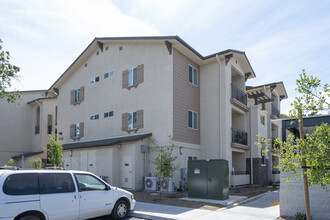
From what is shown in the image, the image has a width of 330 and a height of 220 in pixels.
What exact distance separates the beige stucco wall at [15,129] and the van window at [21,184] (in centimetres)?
2551

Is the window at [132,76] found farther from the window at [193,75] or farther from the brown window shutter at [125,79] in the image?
the window at [193,75]

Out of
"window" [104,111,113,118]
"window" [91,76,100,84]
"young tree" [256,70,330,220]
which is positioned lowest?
"young tree" [256,70,330,220]

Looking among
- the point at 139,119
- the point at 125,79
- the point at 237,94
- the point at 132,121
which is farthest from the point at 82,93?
the point at 237,94

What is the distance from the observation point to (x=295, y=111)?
682 centimetres

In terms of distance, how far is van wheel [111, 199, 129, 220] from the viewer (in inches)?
389

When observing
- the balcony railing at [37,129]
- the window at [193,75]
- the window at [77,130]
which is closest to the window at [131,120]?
the window at [193,75]

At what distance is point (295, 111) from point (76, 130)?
20449 mm

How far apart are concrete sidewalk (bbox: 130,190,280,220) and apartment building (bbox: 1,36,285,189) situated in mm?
6001

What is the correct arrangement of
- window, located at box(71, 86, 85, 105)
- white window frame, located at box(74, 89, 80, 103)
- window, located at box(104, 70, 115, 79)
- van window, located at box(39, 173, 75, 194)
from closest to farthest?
van window, located at box(39, 173, 75, 194) < window, located at box(104, 70, 115, 79) < window, located at box(71, 86, 85, 105) < white window frame, located at box(74, 89, 80, 103)

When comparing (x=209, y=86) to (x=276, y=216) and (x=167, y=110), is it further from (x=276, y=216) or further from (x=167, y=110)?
(x=276, y=216)

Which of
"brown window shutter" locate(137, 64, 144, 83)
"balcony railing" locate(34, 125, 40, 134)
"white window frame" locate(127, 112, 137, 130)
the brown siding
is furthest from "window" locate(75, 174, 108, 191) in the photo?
"balcony railing" locate(34, 125, 40, 134)

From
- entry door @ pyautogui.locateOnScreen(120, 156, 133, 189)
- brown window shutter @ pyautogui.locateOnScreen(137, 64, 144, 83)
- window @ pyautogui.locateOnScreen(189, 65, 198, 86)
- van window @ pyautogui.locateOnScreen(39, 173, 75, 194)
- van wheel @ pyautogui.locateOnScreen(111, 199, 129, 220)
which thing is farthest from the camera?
window @ pyautogui.locateOnScreen(189, 65, 198, 86)

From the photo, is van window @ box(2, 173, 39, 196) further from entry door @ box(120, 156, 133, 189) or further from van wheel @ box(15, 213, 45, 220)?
entry door @ box(120, 156, 133, 189)

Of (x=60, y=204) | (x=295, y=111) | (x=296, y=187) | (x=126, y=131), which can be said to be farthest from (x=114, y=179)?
(x=295, y=111)
